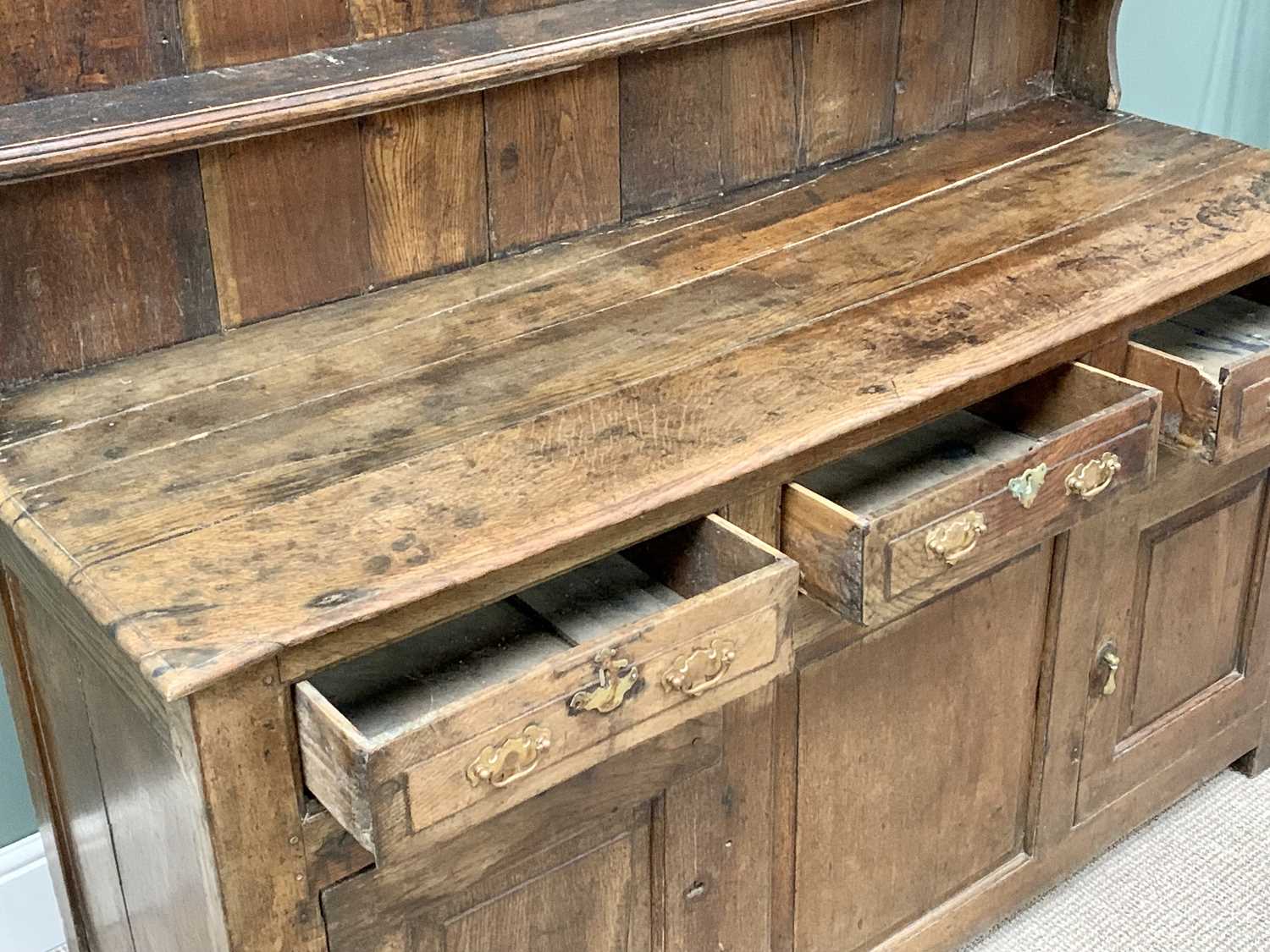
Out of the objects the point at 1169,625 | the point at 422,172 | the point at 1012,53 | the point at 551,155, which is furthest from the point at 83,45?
the point at 1169,625

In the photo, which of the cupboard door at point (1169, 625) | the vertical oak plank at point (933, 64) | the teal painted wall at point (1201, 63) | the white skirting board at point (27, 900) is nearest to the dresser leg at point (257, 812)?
the white skirting board at point (27, 900)

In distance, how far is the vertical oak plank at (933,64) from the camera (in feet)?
Answer: 5.70

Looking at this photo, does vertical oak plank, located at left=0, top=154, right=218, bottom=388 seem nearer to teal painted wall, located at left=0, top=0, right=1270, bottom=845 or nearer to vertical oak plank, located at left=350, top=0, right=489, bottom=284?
vertical oak plank, located at left=350, top=0, right=489, bottom=284

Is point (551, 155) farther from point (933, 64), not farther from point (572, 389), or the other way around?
point (933, 64)

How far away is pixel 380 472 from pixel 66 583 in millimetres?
233

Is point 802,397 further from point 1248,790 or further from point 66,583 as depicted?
point 1248,790

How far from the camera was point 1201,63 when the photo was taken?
243cm

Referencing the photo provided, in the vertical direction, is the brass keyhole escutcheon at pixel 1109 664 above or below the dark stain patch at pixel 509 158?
below

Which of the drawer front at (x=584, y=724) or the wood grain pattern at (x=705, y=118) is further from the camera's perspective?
the wood grain pattern at (x=705, y=118)

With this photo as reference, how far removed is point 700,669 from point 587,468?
0.58ft

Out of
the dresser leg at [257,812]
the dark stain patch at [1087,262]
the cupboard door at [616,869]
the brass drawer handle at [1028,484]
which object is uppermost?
the dark stain patch at [1087,262]

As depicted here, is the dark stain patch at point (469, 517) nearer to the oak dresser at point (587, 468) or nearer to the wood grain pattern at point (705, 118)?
the oak dresser at point (587, 468)

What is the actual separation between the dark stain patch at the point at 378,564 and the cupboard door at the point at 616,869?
23cm

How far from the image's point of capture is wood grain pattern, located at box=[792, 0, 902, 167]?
65.2 inches
